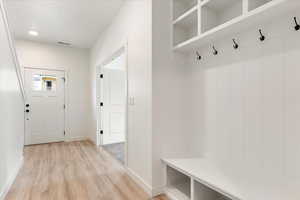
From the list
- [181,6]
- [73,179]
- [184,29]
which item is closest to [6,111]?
[73,179]

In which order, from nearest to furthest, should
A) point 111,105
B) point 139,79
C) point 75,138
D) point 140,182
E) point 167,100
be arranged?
point 167,100 → point 140,182 → point 139,79 → point 111,105 → point 75,138

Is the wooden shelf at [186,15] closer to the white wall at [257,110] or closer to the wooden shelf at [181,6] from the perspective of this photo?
the wooden shelf at [181,6]

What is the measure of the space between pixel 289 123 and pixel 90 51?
4.94m

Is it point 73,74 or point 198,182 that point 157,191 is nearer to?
point 198,182

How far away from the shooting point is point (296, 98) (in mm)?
1251

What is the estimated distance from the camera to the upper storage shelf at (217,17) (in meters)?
1.25

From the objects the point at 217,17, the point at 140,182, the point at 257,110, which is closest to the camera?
the point at 257,110

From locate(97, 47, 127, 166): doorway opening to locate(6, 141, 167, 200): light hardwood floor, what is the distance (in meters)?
0.66

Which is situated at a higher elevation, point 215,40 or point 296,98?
point 215,40

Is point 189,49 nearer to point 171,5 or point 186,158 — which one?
point 171,5

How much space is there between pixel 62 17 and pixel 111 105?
223 cm

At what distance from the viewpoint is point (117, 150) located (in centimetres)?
379

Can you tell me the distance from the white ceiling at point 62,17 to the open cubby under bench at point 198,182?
2671 millimetres

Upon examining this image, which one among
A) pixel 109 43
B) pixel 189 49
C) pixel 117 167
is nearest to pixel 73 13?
pixel 109 43
